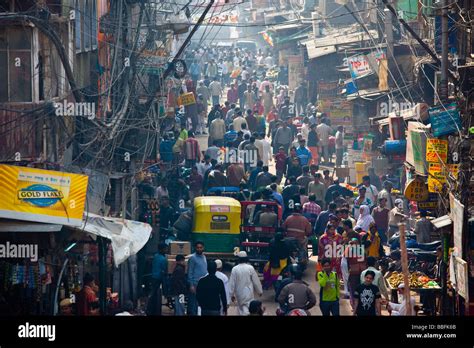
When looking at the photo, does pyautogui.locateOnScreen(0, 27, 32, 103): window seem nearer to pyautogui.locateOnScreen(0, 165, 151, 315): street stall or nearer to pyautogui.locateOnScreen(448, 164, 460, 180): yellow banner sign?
pyautogui.locateOnScreen(0, 165, 151, 315): street stall

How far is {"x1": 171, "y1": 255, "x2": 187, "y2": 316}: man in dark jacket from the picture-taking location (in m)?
18.1

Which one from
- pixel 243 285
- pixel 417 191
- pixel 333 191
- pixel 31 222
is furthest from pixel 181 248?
pixel 333 191

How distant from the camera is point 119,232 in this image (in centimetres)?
1803

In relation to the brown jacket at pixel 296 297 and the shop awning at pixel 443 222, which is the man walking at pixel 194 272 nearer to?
the brown jacket at pixel 296 297

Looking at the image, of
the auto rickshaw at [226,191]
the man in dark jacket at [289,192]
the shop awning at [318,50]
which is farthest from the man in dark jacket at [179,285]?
the shop awning at [318,50]

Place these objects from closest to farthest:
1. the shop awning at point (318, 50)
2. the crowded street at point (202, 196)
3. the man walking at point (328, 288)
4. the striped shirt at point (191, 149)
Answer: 1. the crowded street at point (202, 196)
2. the man walking at point (328, 288)
3. the striped shirt at point (191, 149)
4. the shop awning at point (318, 50)

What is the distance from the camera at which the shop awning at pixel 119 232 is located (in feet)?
57.6

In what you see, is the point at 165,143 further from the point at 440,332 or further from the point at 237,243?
the point at 440,332

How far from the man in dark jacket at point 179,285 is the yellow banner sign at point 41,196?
1839mm

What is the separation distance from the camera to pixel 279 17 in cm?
6238

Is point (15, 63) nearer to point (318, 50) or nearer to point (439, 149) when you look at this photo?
point (439, 149)

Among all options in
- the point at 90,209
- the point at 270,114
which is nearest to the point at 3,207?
the point at 90,209

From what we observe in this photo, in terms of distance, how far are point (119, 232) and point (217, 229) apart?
376 centimetres

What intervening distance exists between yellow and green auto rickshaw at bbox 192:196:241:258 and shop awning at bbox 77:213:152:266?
9.21 feet
